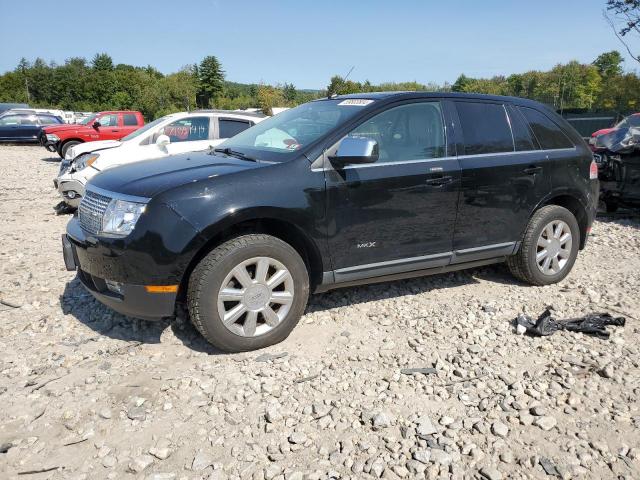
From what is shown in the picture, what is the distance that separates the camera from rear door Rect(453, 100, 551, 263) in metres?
4.20

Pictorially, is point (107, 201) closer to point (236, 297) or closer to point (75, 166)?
point (236, 297)

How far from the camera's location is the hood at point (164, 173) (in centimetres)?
327

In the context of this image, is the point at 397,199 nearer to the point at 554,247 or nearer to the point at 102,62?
the point at 554,247

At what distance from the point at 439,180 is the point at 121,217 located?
95.3 inches

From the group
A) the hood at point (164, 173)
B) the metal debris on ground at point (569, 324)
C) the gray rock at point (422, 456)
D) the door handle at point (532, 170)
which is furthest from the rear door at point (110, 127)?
the gray rock at point (422, 456)

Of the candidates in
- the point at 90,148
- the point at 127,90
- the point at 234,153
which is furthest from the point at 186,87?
the point at 234,153

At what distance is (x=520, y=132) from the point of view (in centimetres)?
460

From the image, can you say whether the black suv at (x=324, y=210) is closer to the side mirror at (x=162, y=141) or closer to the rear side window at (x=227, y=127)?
the side mirror at (x=162, y=141)

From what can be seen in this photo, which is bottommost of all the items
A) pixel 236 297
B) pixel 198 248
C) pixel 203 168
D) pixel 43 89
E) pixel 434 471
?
pixel 434 471

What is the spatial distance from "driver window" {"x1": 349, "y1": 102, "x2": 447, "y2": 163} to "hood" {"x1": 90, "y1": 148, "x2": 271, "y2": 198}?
3.10ft

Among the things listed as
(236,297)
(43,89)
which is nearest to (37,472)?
(236,297)

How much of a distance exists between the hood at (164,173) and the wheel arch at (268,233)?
372mm

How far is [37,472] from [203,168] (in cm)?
207

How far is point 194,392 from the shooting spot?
299 centimetres
